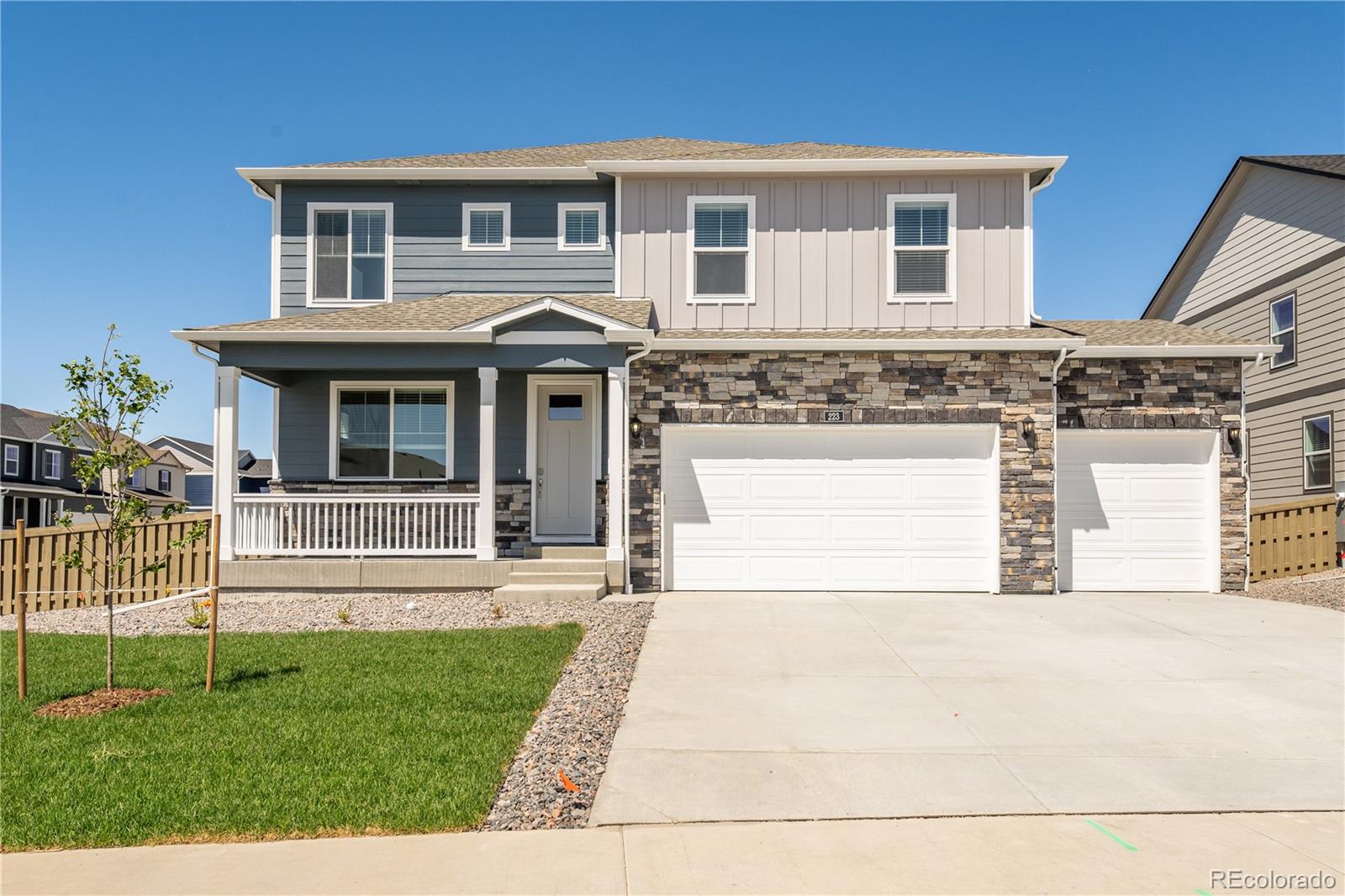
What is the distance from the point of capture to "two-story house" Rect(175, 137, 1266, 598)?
11.1 m

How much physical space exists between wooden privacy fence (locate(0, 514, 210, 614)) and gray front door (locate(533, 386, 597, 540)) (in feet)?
14.2

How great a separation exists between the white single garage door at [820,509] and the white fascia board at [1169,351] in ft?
6.12

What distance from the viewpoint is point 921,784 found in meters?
4.64

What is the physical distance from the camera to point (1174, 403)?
11.6m

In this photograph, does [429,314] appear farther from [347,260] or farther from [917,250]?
[917,250]

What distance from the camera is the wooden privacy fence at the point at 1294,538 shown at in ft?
40.5

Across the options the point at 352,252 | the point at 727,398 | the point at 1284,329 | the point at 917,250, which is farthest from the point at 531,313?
the point at 1284,329

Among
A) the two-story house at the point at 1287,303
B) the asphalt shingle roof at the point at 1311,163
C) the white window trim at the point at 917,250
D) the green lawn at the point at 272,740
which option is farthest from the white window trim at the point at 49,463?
the asphalt shingle roof at the point at 1311,163

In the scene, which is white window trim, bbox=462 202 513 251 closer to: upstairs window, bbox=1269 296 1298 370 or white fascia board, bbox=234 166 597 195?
white fascia board, bbox=234 166 597 195

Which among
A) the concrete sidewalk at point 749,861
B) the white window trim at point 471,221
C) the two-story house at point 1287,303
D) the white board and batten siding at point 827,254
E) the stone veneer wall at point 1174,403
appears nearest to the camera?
the concrete sidewalk at point 749,861

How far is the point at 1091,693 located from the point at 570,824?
13.7 ft

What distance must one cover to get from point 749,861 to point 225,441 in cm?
969

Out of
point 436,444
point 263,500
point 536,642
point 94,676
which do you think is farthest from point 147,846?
point 436,444

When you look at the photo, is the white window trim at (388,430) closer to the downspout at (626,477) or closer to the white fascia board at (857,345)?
the downspout at (626,477)
